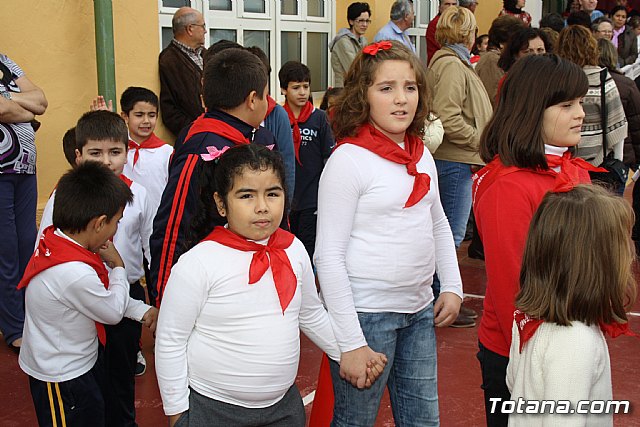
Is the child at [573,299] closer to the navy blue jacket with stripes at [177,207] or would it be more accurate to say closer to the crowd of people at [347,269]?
the crowd of people at [347,269]

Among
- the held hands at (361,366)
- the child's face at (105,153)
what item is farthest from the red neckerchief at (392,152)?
the child's face at (105,153)

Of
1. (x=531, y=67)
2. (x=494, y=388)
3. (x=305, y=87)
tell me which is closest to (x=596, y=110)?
(x=305, y=87)

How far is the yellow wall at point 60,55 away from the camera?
5.70 m

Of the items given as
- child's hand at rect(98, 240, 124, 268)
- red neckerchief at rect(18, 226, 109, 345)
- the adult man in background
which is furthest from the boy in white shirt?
the adult man in background

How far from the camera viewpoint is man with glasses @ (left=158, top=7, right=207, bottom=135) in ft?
21.0

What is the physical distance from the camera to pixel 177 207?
288 cm

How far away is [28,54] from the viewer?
18.8 feet

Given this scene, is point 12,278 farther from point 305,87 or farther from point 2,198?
point 305,87

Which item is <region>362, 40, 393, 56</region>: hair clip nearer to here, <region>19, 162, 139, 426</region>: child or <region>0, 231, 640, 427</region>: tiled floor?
<region>19, 162, 139, 426</region>: child

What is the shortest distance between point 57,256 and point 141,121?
203 cm

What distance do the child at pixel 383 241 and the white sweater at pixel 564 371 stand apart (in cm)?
61

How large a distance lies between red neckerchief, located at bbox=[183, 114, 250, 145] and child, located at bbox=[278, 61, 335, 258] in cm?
280

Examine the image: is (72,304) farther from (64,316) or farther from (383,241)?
(383,241)

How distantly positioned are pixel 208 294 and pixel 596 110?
3728 millimetres
